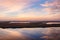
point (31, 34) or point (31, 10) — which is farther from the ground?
point (31, 10)

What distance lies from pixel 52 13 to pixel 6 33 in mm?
512

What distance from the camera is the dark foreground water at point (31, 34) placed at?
1.29m

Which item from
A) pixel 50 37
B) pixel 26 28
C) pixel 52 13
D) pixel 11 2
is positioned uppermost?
Result: pixel 11 2

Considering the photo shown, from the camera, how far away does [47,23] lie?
1288 millimetres

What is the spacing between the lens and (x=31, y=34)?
1.30 m

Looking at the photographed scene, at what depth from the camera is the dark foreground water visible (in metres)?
1.29

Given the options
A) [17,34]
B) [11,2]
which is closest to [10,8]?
[11,2]

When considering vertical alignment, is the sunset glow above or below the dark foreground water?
above

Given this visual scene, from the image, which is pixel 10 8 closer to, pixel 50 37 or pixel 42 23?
pixel 42 23

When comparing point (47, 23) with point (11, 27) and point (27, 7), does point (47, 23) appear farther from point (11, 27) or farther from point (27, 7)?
point (11, 27)

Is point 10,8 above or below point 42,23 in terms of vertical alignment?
above

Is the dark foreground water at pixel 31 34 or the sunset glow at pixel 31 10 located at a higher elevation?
the sunset glow at pixel 31 10

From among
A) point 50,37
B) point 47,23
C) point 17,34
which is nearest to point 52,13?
point 47,23

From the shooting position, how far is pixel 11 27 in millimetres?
1297
